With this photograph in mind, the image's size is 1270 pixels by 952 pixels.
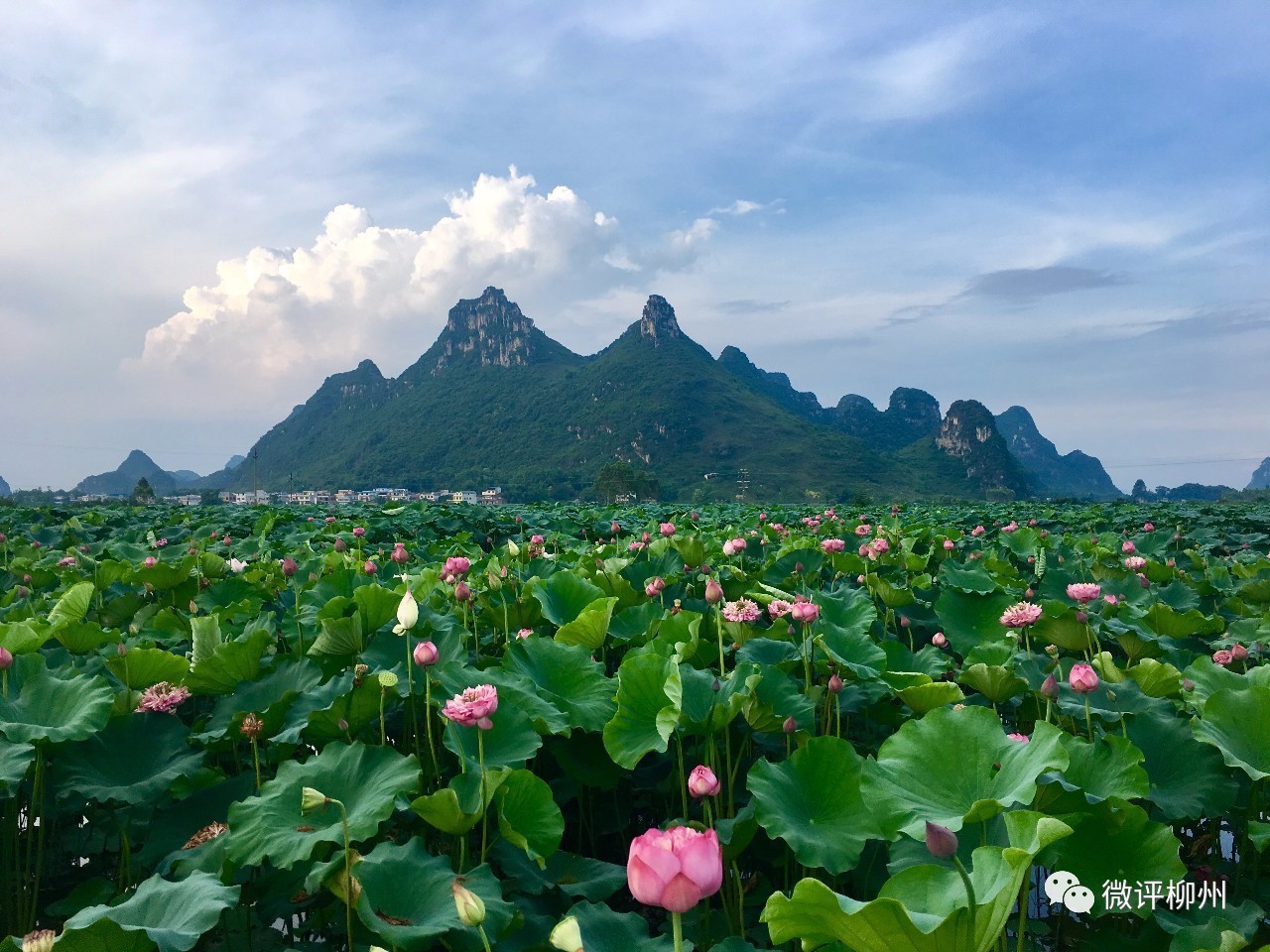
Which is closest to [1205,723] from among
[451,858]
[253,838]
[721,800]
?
[721,800]

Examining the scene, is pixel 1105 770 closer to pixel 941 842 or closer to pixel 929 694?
pixel 929 694

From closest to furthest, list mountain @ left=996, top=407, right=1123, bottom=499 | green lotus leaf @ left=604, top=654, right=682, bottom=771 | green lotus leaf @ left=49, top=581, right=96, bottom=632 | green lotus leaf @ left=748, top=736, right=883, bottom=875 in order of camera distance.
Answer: green lotus leaf @ left=748, top=736, right=883, bottom=875, green lotus leaf @ left=604, top=654, right=682, bottom=771, green lotus leaf @ left=49, top=581, right=96, bottom=632, mountain @ left=996, top=407, right=1123, bottom=499

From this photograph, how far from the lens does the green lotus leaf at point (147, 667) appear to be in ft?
6.02

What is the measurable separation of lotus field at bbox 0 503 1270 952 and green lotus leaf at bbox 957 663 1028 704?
0.01 metres

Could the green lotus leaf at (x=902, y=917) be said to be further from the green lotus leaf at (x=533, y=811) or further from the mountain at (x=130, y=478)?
the mountain at (x=130, y=478)

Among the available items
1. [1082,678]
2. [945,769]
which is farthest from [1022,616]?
[945,769]

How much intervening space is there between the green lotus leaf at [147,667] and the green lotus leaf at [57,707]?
11 cm

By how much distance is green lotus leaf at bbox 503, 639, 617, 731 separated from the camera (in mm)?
1823

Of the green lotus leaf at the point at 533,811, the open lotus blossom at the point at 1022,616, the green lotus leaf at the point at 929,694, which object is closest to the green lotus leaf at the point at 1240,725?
the green lotus leaf at the point at 929,694

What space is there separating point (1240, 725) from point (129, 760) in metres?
2.33

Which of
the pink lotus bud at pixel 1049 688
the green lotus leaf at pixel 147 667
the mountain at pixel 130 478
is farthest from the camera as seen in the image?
the mountain at pixel 130 478

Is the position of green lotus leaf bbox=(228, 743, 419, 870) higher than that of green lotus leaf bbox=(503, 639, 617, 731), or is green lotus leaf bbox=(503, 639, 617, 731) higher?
green lotus leaf bbox=(503, 639, 617, 731)

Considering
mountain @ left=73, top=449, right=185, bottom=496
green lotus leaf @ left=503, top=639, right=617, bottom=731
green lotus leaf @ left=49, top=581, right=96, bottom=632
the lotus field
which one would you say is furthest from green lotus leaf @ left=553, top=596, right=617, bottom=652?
mountain @ left=73, top=449, right=185, bottom=496

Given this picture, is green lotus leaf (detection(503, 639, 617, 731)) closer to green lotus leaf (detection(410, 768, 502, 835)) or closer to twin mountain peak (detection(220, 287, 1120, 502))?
green lotus leaf (detection(410, 768, 502, 835))
